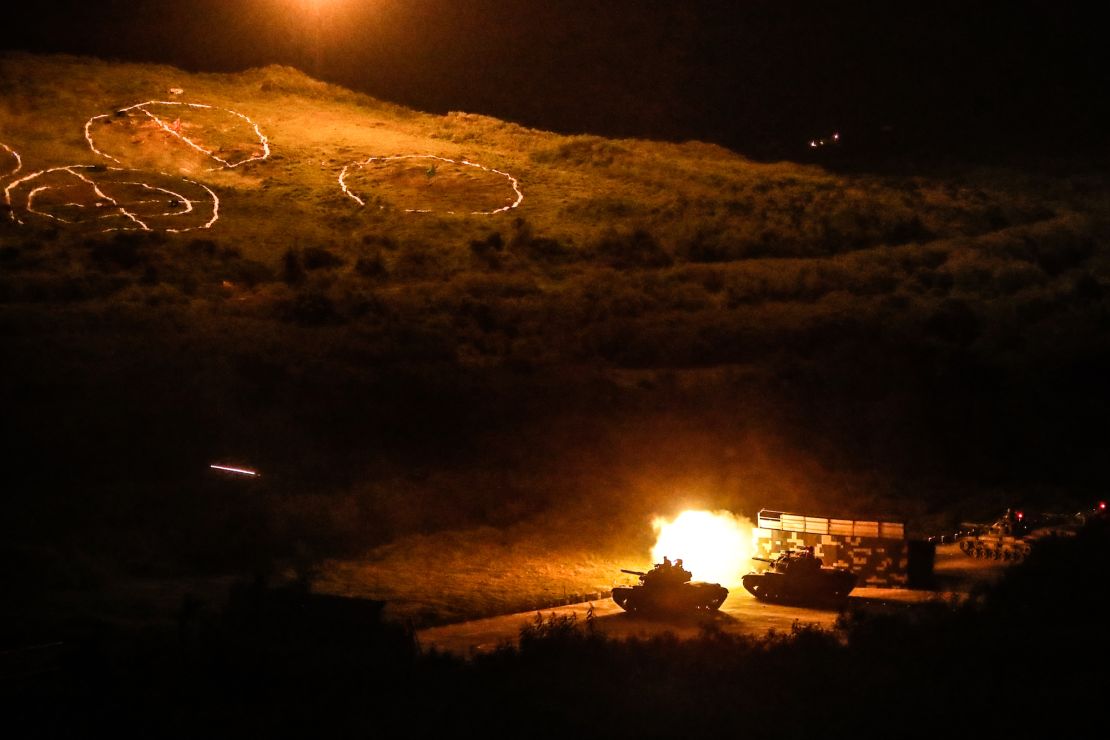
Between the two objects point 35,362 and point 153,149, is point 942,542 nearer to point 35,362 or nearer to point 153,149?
point 35,362

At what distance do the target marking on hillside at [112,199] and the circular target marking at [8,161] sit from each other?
0.65 meters

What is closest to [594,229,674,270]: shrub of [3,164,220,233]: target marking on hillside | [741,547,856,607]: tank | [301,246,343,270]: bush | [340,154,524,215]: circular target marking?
[340,154,524,215]: circular target marking

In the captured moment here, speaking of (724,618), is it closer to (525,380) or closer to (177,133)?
(525,380)

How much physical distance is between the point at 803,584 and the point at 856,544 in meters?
3.19

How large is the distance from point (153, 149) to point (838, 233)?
29.3 m

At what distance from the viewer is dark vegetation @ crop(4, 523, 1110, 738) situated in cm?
1234

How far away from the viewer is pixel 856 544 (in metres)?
26.3

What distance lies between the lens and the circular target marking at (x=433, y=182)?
168ft

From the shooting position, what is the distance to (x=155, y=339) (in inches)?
1401

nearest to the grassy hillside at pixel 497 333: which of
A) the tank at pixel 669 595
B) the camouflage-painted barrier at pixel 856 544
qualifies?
the camouflage-painted barrier at pixel 856 544

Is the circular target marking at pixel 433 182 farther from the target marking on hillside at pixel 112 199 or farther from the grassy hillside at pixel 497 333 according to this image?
the target marking on hillside at pixel 112 199

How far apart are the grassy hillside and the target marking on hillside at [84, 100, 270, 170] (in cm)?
26

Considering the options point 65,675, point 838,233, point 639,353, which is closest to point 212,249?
point 639,353

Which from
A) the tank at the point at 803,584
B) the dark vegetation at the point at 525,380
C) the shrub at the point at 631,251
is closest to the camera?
the tank at the point at 803,584
